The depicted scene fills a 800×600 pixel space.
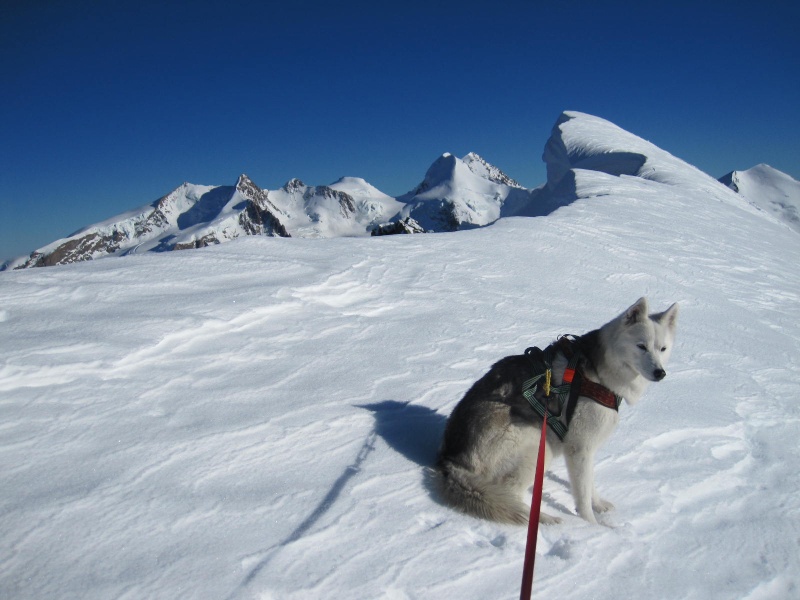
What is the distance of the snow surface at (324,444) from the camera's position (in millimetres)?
2531

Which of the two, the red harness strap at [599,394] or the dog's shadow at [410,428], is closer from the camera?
the red harness strap at [599,394]

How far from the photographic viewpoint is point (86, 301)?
18.4 feet

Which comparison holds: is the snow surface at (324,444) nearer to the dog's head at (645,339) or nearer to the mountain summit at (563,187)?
the dog's head at (645,339)

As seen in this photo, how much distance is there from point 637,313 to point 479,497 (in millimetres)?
1581

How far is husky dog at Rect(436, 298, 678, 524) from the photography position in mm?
3148

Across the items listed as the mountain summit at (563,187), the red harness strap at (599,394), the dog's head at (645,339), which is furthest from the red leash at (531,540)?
the mountain summit at (563,187)

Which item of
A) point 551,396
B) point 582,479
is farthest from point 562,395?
point 582,479

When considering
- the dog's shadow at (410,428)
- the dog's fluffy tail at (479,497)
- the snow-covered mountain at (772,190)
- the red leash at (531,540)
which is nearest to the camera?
the red leash at (531,540)

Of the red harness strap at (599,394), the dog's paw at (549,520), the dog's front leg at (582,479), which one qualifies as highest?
the red harness strap at (599,394)

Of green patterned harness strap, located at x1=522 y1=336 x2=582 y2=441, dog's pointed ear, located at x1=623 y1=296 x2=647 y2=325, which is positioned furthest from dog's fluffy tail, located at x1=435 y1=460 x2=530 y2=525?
dog's pointed ear, located at x1=623 y1=296 x2=647 y2=325

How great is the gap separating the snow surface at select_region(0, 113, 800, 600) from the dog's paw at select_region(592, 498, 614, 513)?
165mm

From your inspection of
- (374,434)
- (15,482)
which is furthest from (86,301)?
(374,434)

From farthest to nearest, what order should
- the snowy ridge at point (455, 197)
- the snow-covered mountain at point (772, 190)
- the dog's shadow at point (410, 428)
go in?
the snowy ridge at point (455, 197) < the snow-covered mountain at point (772, 190) < the dog's shadow at point (410, 428)

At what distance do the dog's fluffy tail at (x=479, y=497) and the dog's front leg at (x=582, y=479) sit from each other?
39 centimetres
